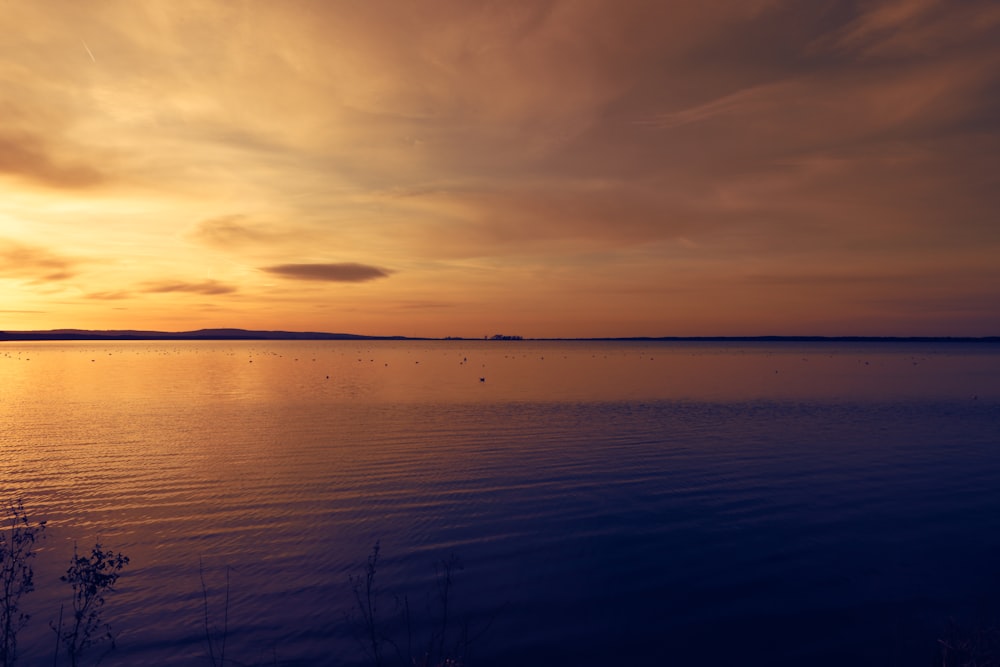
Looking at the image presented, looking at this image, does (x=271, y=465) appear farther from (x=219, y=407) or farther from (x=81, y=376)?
(x=81, y=376)

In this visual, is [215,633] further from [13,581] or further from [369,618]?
[13,581]

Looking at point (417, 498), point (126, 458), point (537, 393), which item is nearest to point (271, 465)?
point (126, 458)

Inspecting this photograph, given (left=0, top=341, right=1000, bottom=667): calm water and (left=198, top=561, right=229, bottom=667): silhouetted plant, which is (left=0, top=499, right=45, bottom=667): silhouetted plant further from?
(left=198, top=561, right=229, bottom=667): silhouetted plant

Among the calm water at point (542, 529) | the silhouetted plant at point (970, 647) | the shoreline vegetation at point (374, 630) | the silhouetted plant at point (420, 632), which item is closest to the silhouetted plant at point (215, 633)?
the shoreline vegetation at point (374, 630)

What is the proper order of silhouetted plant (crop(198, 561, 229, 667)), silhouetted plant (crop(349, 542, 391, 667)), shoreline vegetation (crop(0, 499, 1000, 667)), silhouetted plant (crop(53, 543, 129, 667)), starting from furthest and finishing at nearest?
silhouetted plant (crop(349, 542, 391, 667)) < silhouetted plant (crop(198, 561, 229, 667)) < silhouetted plant (crop(53, 543, 129, 667)) < shoreline vegetation (crop(0, 499, 1000, 667))

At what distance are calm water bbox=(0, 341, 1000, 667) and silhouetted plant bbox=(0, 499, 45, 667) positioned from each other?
36cm

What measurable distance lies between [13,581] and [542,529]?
1219cm

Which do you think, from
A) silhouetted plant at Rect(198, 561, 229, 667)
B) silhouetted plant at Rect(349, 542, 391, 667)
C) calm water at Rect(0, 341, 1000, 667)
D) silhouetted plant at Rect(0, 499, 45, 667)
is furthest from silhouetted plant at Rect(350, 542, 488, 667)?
silhouetted plant at Rect(0, 499, 45, 667)

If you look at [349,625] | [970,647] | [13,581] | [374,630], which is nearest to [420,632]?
[374,630]

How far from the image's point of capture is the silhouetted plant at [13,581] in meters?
9.45

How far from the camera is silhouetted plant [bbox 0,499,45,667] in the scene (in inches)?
372

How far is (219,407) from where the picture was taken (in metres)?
46.6

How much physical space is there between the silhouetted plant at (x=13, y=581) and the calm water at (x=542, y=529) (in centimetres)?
36

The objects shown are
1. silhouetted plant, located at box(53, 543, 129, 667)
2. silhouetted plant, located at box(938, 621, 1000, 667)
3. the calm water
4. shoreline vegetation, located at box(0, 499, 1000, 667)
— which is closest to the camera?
silhouetted plant, located at box(938, 621, 1000, 667)
